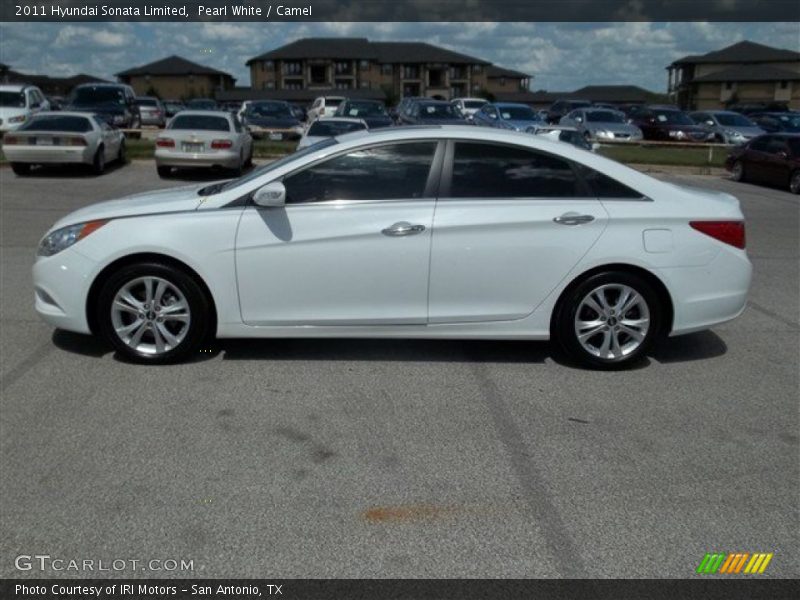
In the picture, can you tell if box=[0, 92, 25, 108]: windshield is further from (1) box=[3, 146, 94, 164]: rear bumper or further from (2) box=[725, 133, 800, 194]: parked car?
(2) box=[725, 133, 800, 194]: parked car

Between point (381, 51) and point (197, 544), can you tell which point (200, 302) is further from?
point (381, 51)

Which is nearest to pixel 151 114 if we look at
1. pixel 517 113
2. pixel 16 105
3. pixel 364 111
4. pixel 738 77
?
pixel 16 105

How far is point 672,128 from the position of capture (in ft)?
106

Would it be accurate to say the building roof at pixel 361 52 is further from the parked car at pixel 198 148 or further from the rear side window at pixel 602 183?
the rear side window at pixel 602 183

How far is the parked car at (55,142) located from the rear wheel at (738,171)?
15780 mm

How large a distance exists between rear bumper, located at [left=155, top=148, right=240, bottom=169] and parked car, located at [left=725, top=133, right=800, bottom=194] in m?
12.7

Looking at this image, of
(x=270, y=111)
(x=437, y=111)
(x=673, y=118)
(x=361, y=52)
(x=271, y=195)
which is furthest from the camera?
(x=361, y=52)

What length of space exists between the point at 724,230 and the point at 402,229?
2.24m

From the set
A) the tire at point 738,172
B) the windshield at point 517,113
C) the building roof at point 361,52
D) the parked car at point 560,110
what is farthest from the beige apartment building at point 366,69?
the tire at point 738,172

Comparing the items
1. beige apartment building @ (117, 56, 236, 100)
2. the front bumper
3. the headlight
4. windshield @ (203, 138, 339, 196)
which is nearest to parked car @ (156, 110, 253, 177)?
windshield @ (203, 138, 339, 196)

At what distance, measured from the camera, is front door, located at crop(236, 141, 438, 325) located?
542 cm

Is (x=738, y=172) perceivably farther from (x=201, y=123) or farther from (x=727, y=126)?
(x=201, y=123)
